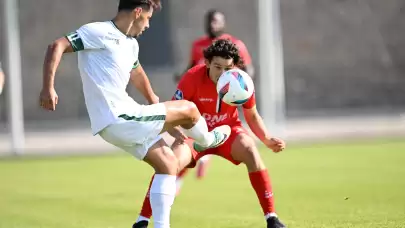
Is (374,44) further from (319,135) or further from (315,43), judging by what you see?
(319,135)

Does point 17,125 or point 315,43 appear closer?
point 17,125

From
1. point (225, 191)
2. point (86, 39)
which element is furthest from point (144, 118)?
point (225, 191)

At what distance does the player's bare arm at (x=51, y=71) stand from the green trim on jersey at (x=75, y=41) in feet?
0.08

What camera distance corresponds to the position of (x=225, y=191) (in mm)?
10414

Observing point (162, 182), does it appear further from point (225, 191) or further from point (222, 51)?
point (225, 191)

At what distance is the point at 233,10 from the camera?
74.1ft

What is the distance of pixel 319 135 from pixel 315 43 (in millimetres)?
5487

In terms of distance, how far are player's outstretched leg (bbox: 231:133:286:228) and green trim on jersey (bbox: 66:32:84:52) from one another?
70.9 inches

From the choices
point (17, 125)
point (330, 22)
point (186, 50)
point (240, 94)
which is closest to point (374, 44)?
point (330, 22)

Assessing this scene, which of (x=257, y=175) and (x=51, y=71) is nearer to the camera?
(x=51, y=71)

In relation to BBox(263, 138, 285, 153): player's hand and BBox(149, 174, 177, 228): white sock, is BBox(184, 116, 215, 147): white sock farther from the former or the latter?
BBox(263, 138, 285, 153): player's hand

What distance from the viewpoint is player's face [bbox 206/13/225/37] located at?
12070 mm

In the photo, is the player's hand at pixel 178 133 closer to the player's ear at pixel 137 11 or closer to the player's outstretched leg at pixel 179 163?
the player's outstretched leg at pixel 179 163

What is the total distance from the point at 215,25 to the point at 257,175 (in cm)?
528
